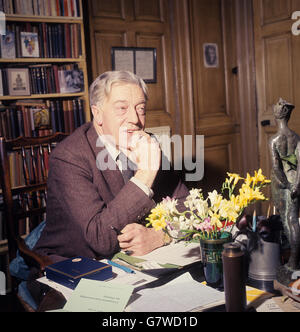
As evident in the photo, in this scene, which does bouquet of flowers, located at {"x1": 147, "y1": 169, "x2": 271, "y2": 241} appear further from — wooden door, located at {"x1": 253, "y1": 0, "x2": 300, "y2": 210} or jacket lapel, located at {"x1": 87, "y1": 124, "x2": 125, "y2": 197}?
wooden door, located at {"x1": 253, "y1": 0, "x2": 300, "y2": 210}

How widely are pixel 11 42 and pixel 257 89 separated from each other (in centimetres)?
227

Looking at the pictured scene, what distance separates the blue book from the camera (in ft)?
3.59

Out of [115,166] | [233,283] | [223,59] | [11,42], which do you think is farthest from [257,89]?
[233,283]

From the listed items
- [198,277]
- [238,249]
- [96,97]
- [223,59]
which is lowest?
[198,277]

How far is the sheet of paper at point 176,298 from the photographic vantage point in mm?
951

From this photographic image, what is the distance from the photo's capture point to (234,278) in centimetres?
89

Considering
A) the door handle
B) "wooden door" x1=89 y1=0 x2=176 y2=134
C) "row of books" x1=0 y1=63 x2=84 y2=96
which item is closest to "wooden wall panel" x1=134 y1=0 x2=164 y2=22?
"wooden door" x1=89 y1=0 x2=176 y2=134

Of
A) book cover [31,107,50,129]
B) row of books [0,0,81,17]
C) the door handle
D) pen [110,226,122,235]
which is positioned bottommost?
pen [110,226,122,235]

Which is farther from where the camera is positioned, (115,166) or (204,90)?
(204,90)

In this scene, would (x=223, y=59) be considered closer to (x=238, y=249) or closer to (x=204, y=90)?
(x=204, y=90)

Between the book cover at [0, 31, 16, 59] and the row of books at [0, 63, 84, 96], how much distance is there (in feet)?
0.29

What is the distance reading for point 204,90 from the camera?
379 centimetres

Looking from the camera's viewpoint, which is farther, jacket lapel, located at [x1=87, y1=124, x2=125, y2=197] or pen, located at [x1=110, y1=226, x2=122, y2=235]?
jacket lapel, located at [x1=87, y1=124, x2=125, y2=197]

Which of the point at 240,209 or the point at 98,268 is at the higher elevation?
the point at 240,209
